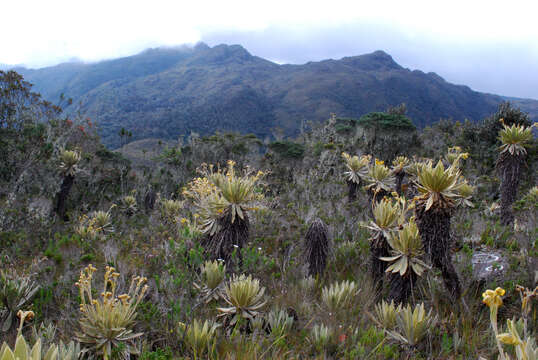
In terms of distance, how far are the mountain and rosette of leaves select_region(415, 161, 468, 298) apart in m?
49.1

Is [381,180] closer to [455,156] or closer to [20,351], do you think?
[455,156]

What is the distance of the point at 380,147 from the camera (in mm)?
19766

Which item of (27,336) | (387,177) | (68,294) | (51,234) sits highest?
(387,177)

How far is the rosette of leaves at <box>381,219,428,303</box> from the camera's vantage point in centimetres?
372

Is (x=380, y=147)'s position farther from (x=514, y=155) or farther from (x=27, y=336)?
(x=27, y=336)

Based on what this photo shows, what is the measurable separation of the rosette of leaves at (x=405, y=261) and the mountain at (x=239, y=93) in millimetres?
48900

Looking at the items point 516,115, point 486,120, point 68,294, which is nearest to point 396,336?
point 68,294

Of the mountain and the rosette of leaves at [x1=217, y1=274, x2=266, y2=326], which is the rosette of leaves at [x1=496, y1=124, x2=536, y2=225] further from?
the mountain

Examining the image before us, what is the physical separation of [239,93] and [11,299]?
79.7 m

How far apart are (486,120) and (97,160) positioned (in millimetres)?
19932

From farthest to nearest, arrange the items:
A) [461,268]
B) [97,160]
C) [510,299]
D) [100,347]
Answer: [97,160], [461,268], [510,299], [100,347]

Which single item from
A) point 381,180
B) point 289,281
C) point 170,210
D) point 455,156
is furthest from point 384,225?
point 170,210

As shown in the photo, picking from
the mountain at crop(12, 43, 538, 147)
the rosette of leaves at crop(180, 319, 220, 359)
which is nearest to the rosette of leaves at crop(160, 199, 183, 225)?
the rosette of leaves at crop(180, 319, 220, 359)

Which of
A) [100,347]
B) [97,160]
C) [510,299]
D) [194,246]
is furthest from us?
[97,160]
